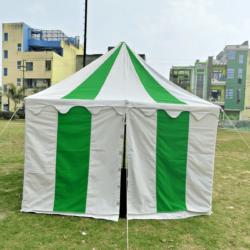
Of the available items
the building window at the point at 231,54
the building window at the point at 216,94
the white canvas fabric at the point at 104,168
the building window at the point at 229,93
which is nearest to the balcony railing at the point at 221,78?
the building window at the point at 216,94

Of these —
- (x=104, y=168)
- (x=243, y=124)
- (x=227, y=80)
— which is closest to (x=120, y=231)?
(x=104, y=168)

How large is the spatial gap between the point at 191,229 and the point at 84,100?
2.56m

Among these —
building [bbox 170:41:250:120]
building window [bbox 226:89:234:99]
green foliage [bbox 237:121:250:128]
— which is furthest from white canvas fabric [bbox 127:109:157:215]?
building window [bbox 226:89:234:99]

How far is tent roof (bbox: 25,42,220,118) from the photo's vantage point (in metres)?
3.54

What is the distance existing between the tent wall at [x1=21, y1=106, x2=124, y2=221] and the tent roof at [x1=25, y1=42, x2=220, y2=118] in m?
0.18

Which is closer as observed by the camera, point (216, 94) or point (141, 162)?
point (141, 162)

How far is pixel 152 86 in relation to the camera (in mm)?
4336

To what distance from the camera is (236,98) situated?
114 feet

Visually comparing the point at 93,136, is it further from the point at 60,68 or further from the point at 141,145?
the point at 60,68

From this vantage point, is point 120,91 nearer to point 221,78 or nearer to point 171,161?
point 171,161

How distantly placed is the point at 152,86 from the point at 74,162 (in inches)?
79.3

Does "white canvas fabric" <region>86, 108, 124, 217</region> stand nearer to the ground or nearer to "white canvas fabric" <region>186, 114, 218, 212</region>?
the ground

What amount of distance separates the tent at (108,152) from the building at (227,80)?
33.2 meters

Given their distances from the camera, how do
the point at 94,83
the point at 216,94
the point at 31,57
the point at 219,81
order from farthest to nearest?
the point at 216,94
the point at 219,81
the point at 31,57
the point at 94,83
